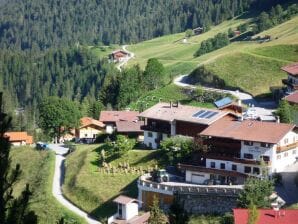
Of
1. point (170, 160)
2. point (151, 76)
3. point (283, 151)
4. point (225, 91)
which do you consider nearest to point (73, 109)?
point (151, 76)

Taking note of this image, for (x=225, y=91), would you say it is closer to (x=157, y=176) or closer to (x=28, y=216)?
(x=157, y=176)

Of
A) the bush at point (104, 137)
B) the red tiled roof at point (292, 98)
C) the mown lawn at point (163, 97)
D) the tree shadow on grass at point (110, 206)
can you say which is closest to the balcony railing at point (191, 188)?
the tree shadow on grass at point (110, 206)

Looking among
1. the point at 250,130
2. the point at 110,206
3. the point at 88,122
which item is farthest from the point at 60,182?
the point at 88,122

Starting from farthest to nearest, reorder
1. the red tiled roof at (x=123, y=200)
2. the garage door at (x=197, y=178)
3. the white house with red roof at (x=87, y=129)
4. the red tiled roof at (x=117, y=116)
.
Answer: the white house with red roof at (x=87, y=129), the red tiled roof at (x=117, y=116), the garage door at (x=197, y=178), the red tiled roof at (x=123, y=200)

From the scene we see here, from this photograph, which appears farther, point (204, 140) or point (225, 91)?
point (225, 91)

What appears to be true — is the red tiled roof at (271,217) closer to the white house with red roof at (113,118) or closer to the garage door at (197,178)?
the garage door at (197,178)

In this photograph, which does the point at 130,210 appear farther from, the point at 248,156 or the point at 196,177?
the point at 248,156

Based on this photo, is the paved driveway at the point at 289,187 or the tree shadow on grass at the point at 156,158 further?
the tree shadow on grass at the point at 156,158
